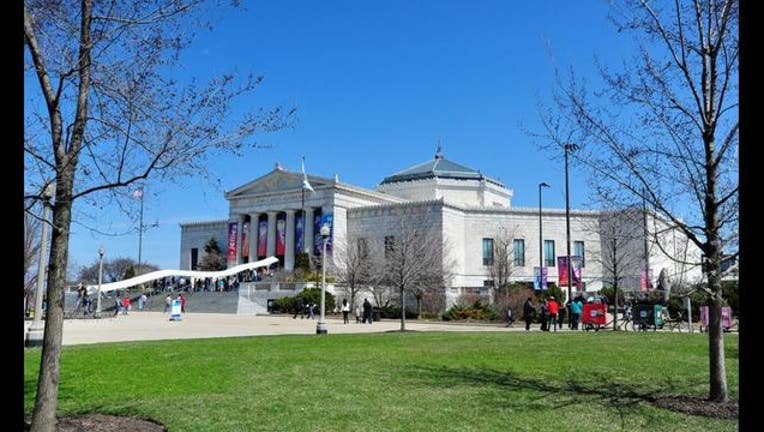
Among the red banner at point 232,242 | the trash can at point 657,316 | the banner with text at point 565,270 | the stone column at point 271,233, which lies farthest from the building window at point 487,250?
the trash can at point 657,316

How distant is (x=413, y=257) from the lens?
41.2 m

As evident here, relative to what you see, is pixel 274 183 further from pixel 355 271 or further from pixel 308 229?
pixel 355 271

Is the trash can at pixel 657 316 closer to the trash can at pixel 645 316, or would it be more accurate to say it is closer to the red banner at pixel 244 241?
the trash can at pixel 645 316

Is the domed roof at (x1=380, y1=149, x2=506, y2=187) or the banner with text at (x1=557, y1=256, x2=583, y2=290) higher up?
the domed roof at (x1=380, y1=149, x2=506, y2=187)

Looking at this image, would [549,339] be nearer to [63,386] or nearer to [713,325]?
[713,325]

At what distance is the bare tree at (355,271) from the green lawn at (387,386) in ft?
123

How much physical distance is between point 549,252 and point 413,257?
43.4 metres

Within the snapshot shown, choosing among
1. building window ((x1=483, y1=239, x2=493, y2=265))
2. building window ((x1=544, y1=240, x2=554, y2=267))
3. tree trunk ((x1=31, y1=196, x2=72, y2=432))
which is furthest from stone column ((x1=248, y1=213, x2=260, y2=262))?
tree trunk ((x1=31, y1=196, x2=72, y2=432))

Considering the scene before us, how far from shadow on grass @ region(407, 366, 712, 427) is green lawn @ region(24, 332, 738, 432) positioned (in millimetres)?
21

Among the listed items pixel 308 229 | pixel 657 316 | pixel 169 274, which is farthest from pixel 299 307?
pixel 308 229

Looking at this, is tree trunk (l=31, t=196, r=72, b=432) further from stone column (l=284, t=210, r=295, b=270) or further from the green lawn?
stone column (l=284, t=210, r=295, b=270)

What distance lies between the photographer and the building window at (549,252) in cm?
7938

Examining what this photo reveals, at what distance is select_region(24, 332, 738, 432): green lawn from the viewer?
26.3 ft
